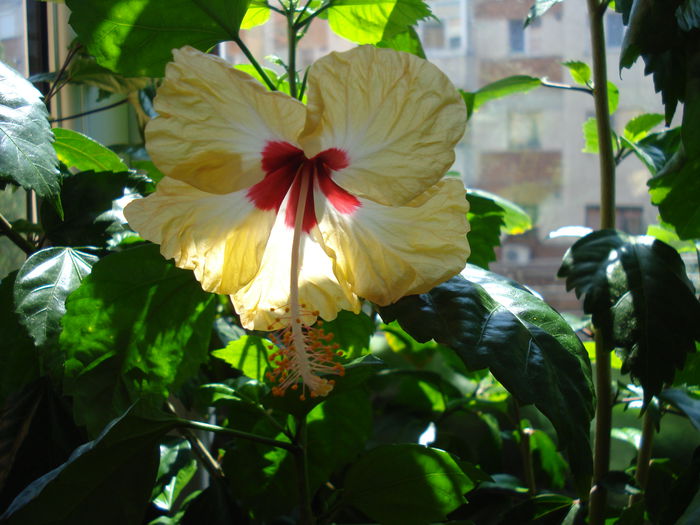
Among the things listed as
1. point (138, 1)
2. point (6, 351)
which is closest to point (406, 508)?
point (6, 351)

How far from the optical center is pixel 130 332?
593 mm

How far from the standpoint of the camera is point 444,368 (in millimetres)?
1270

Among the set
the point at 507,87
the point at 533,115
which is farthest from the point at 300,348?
the point at 533,115

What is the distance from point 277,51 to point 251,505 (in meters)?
1.20

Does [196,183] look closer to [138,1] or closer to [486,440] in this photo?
[138,1]

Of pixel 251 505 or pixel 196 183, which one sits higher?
pixel 196 183

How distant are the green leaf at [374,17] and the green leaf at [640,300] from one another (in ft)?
0.90

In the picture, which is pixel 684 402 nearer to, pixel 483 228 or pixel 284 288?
pixel 483 228

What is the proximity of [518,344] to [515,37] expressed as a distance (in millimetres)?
1221

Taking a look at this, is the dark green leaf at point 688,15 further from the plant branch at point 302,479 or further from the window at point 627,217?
the window at point 627,217

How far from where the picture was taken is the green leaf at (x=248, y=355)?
2.12 feet

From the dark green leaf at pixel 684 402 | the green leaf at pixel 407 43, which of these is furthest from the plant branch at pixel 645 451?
the green leaf at pixel 407 43

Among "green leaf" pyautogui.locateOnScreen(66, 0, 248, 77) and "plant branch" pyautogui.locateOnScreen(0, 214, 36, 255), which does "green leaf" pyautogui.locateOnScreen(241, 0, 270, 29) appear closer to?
"green leaf" pyautogui.locateOnScreen(66, 0, 248, 77)

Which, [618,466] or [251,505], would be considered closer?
[251,505]
